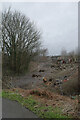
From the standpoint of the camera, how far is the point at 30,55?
1708 cm

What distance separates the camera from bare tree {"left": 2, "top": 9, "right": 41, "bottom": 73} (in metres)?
15.8

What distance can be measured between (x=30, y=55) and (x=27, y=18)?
554cm

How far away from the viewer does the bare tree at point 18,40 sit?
51.7 ft

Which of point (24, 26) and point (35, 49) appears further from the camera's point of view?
point (35, 49)

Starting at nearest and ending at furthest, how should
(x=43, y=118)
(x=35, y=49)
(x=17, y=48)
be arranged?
(x=43, y=118)
(x=17, y=48)
(x=35, y=49)

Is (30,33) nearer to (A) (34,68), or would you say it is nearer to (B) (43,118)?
(A) (34,68)

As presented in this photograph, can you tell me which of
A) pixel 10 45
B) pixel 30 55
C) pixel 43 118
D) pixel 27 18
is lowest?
pixel 43 118

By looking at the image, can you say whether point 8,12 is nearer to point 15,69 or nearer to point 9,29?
point 9,29

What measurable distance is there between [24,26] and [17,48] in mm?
3453

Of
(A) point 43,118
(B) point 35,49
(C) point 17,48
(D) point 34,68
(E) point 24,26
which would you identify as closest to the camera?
(A) point 43,118

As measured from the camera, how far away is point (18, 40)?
52.8ft

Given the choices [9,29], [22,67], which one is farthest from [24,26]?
[22,67]

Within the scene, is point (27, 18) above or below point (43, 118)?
above

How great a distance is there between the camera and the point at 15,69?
16141 millimetres
